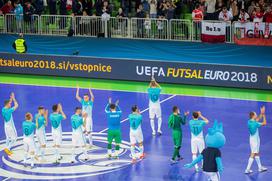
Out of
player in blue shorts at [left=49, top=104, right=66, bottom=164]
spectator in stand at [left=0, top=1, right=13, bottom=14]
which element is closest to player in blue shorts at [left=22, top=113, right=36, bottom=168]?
player in blue shorts at [left=49, top=104, right=66, bottom=164]

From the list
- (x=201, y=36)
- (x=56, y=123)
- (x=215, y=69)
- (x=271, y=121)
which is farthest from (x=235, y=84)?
(x=56, y=123)

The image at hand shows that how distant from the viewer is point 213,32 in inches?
1583

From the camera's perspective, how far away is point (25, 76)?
43.3 m

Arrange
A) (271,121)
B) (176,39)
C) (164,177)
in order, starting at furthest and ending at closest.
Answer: (176,39) < (271,121) < (164,177)

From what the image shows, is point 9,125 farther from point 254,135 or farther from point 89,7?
point 89,7

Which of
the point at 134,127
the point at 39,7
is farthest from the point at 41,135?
the point at 39,7

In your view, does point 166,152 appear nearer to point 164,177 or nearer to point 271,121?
point 164,177

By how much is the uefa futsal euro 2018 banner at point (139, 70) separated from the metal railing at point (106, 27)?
7.61ft

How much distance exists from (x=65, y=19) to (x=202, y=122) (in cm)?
2107

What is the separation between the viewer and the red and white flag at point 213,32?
131 feet

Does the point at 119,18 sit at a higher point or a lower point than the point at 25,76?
higher

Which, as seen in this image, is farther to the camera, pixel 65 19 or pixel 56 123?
pixel 65 19

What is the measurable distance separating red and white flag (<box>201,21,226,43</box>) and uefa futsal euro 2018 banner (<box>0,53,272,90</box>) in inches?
90.5

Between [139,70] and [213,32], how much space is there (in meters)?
4.65
